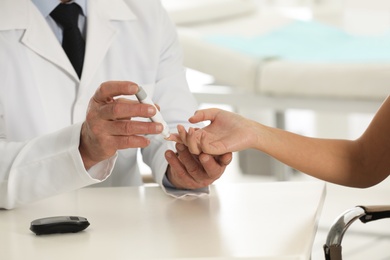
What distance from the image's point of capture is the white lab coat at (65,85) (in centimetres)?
174

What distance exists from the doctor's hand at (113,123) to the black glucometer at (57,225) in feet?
0.66

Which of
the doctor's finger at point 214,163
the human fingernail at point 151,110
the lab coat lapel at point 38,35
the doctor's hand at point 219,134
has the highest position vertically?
the lab coat lapel at point 38,35

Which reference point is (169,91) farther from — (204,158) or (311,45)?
(311,45)

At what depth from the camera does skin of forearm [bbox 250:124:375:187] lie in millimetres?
1812

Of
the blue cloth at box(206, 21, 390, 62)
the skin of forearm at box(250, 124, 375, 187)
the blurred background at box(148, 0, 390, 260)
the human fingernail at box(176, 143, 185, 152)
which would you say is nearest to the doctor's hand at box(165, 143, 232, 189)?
the human fingernail at box(176, 143, 185, 152)

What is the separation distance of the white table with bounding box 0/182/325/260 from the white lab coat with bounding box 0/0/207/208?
74 mm

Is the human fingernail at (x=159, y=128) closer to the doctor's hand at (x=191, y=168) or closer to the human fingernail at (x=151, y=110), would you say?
the human fingernail at (x=151, y=110)

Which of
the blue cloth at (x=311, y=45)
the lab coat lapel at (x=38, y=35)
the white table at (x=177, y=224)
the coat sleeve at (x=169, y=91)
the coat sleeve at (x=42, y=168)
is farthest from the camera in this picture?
the blue cloth at (x=311, y=45)

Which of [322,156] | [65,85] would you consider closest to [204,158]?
[322,156]

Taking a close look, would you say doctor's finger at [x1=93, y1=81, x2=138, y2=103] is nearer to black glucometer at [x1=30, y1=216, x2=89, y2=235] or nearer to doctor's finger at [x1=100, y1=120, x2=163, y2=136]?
doctor's finger at [x1=100, y1=120, x2=163, y2=136]

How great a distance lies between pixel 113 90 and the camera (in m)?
1.59

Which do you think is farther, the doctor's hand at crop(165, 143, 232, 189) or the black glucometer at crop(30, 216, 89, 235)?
the doctor's hand at crop(165, 143, 232, 189)

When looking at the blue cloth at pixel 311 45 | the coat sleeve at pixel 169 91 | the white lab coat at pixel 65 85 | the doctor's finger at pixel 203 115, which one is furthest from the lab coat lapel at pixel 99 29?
the blue cloth at pixel 311 45

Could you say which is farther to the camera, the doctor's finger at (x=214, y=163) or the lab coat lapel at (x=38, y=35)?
the lab coat lapel at (x=38, y=35)
